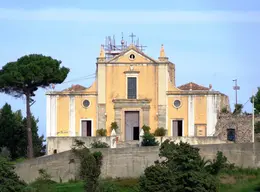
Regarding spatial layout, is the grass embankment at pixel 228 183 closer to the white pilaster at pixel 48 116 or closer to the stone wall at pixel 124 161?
the stone wall at pixel 124 161

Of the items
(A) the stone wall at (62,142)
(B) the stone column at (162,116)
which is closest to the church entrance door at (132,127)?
(B) the stone column at (162,116)

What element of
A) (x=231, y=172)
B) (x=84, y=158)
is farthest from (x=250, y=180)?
(x=84, y=158)

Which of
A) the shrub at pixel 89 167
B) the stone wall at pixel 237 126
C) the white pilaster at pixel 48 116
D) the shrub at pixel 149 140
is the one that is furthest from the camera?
the white pilaster at pixel 48 116

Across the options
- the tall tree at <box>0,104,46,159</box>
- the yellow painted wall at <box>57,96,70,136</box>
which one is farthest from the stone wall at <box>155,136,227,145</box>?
the tall tree at <box>0,104,46,159</box>

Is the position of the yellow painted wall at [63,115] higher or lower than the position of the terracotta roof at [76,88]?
lower

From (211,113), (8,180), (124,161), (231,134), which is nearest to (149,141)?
(211,113)

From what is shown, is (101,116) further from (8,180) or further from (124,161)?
(8,180)

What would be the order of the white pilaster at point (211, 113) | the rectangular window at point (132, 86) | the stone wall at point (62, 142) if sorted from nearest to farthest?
the stone wall at point (62, 142), the white pilaster at point (211, 113), the rectangular window at point (132, 86)

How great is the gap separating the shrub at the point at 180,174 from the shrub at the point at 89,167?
236 centimetres

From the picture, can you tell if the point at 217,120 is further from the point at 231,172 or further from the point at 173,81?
the point at 231,172

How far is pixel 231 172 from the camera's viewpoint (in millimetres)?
71250

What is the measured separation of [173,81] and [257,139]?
8324 mm

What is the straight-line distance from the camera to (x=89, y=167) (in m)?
65.9

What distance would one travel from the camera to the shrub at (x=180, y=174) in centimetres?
6312
